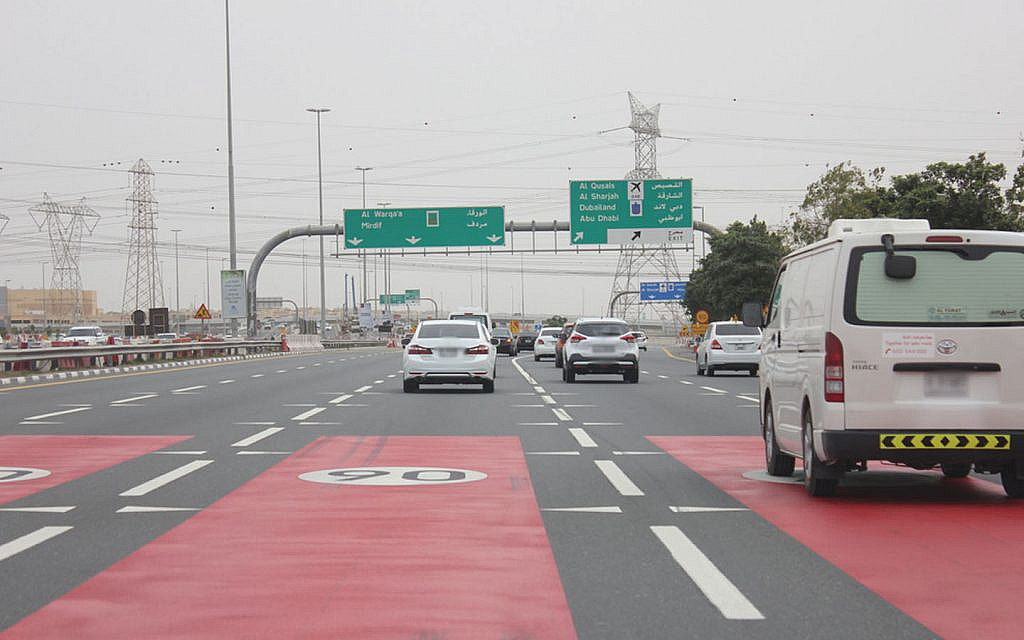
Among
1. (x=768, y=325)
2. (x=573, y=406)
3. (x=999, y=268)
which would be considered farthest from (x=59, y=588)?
(x=573, y=406)

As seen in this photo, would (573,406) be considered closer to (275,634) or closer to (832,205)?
→ (275,634)

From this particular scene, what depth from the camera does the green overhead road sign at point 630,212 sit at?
5797 cm

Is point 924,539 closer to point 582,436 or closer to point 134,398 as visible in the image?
point 582,436

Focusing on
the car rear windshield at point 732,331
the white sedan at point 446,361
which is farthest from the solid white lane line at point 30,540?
the car rear windshield at point 732,331

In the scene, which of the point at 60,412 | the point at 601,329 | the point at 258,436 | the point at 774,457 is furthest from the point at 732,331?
the point at 774,457

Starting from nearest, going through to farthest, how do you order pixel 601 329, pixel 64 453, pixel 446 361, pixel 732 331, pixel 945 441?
pixel 945 441 → pixel 64 453 → pixel 446 361 → pixel 601 329 → pixel 732 331

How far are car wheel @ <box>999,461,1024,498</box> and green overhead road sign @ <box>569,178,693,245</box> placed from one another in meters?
47.3

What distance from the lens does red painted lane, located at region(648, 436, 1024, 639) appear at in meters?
6.51

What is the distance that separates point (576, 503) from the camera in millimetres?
10289

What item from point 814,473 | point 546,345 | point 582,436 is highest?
point 546,345

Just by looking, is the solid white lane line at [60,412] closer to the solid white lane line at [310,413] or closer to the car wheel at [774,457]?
the solid white lane line at [310,413]

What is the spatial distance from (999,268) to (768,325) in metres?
3.13

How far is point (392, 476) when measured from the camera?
12.2m

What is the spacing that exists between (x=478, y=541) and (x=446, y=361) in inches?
762
